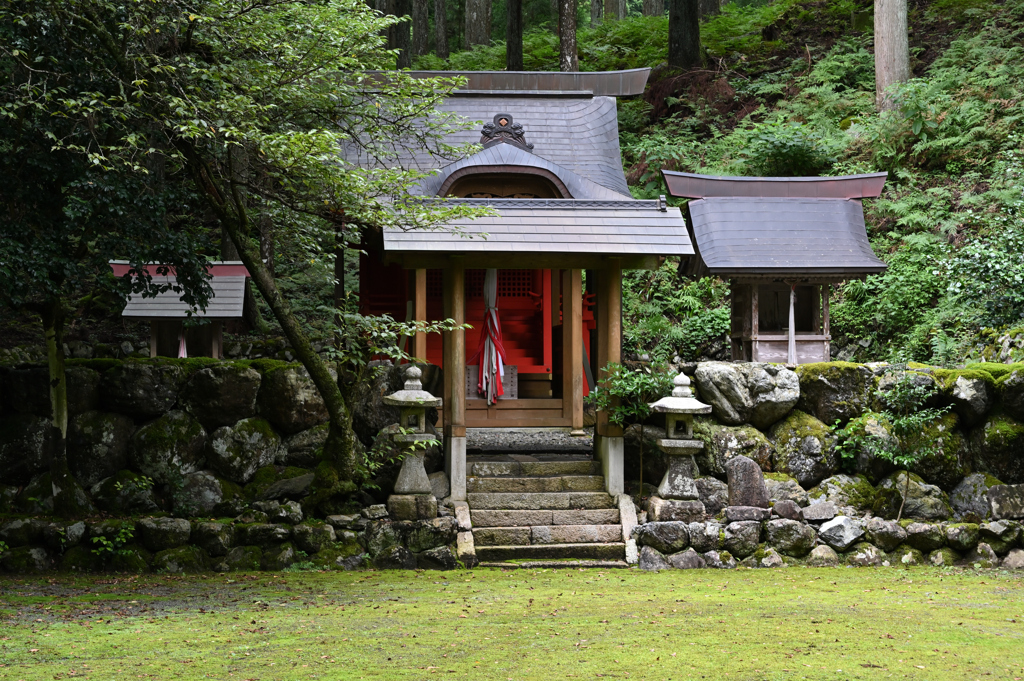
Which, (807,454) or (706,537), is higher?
(807,454)

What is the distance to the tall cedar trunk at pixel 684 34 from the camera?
84.5 feet

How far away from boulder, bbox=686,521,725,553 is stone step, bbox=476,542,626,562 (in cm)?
80

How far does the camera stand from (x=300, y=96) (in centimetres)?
1050

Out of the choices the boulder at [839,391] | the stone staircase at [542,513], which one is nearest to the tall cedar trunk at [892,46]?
the boulder at [839,391]

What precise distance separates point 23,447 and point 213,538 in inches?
108

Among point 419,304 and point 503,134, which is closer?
point 419,304

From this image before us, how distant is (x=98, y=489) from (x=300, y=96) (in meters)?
A: 5.10

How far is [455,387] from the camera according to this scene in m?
11.4

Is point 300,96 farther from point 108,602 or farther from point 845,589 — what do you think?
point 845,589

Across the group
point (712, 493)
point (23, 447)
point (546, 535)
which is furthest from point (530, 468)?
point (23, 447)

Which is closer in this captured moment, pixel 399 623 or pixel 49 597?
pixel 399 623

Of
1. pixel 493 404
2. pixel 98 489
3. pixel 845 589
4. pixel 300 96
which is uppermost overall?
pixel 300 96

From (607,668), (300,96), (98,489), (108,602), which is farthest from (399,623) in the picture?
(300,96)

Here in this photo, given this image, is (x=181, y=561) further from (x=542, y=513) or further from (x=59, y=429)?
(x=542, y=513)
